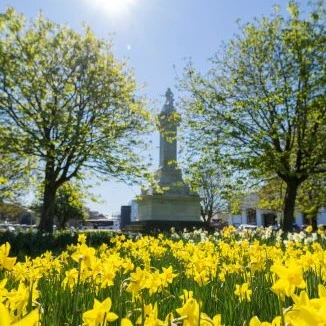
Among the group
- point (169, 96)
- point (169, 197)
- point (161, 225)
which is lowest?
point (161, 225)

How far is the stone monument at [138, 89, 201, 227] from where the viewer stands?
21.5 metres

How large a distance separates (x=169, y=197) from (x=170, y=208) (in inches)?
24.7

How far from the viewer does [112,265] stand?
2.96 m

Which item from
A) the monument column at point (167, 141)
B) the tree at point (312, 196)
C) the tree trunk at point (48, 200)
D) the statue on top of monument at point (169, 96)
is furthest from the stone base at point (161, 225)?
the statue on top of monument at point (169, 96)

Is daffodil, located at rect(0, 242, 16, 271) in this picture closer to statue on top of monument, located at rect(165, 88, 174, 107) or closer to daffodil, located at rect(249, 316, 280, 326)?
daffodil, located at rect(249, 316, 280, 326)

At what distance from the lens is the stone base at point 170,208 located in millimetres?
21516

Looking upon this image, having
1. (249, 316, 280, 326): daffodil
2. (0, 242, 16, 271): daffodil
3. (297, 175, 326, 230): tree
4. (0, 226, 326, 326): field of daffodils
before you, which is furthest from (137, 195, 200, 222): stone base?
(249, 316, 280, 326): daffodil

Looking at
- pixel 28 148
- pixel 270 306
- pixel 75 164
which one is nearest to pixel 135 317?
pixel 270 306

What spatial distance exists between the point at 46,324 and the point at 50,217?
58.9 feet

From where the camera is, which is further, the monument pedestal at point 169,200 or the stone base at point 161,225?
the monument pedestal at point 169,200

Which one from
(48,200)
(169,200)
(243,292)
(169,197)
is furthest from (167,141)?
(243,292)

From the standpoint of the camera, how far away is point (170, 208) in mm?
21797

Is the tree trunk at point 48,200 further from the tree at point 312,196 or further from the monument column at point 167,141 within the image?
the tree at point 312,196

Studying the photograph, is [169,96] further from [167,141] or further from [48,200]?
[48,200]
